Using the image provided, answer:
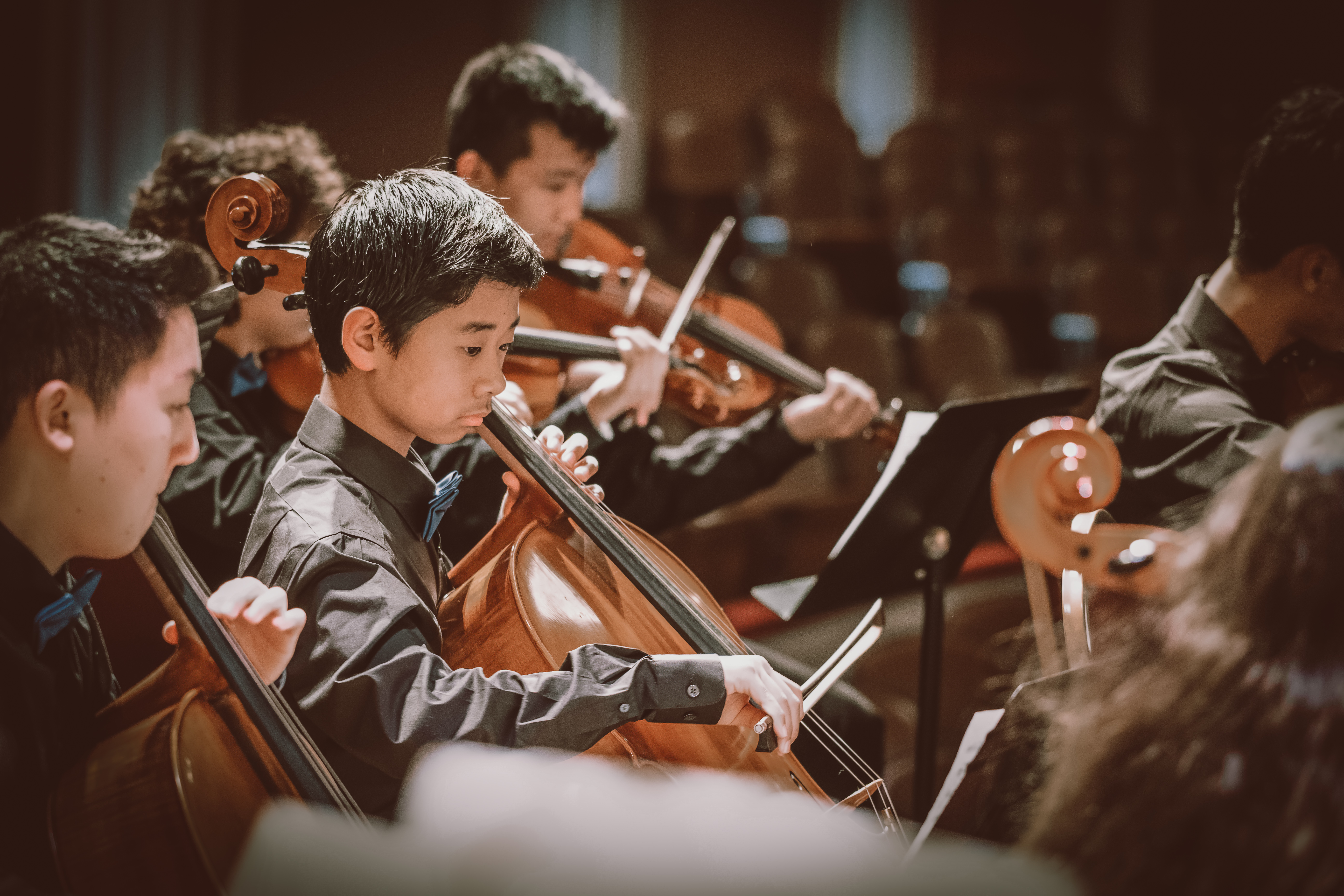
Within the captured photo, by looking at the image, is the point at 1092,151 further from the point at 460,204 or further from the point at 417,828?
the point at 417,828

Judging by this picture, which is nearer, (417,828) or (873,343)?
(417,828)

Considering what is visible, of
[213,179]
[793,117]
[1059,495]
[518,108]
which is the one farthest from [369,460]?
[793,117]

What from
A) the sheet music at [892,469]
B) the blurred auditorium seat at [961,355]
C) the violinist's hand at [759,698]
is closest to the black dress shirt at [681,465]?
the sheet music at [892,469]

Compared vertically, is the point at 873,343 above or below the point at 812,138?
below

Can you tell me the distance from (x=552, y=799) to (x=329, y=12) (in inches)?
178

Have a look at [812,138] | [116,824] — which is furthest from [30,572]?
[812,138]

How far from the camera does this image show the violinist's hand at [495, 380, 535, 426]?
1416 millimetres

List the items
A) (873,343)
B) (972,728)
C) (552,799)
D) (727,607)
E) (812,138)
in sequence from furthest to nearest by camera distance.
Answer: (812,138), (873,343), (727,607), (972,728), (552,799)

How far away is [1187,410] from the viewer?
5.19 feet

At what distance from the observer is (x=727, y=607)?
2.58 meters

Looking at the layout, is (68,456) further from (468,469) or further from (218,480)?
(468,469)

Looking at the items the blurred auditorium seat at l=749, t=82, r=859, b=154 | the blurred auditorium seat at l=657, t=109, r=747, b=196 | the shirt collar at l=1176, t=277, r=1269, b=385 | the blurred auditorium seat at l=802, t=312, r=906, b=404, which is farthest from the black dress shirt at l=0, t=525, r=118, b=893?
the blurred auditorium seat at l=749, t=82, r=859, b=154

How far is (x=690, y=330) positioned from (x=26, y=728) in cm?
146

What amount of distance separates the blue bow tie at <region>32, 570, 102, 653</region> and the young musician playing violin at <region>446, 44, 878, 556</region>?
101 centimetres
